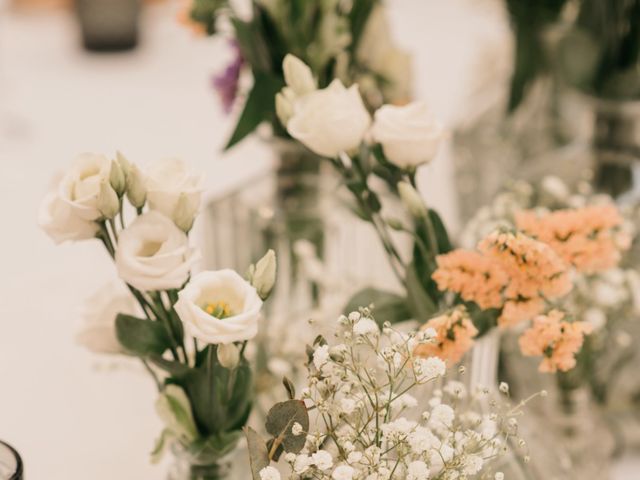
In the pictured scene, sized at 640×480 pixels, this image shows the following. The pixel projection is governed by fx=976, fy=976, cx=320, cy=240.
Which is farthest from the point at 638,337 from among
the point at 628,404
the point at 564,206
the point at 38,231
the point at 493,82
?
the point at 38,231

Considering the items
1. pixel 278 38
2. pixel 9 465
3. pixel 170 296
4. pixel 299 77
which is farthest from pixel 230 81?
pixel 9 465

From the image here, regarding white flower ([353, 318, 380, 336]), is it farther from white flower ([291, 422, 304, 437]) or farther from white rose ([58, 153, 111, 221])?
white rose ([58, 153, 111, 221])

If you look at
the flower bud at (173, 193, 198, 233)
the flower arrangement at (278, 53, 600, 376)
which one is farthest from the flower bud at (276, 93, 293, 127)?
the flower bud at (173, 193, 198, 233)

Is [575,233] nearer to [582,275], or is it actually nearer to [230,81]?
[582,275]

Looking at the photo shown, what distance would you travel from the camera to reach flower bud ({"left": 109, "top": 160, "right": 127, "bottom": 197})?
57 cm

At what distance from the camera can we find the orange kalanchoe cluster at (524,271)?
572 millimetres

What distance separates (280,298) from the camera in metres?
1.01

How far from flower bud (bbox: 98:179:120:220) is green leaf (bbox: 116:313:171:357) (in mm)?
80

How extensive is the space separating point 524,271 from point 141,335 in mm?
242

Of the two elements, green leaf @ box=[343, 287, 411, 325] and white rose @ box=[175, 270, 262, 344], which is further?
green leaf @ box=[343, 287, 411, 325]

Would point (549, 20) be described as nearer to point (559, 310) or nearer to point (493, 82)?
point (493, 82)

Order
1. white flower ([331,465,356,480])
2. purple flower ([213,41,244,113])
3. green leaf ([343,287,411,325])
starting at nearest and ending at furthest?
white flower ([331,465,356,480]) → green leaf ([343,287,411,325]) → purple flower ([213,41,244,113])

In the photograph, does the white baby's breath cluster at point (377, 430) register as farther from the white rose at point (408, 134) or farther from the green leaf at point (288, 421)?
the white rose at point (408, 134)

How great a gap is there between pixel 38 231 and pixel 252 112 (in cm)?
44
